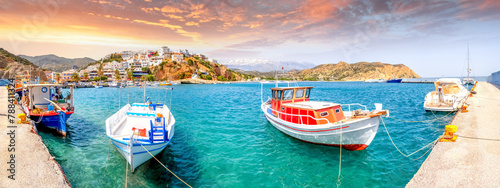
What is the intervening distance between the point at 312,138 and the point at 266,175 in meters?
4.64

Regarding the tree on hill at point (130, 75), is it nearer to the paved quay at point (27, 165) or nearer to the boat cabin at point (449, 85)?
the paved quay at point (27, 165)

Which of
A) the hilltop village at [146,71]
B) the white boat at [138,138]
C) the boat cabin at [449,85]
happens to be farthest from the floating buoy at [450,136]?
the hilltop village at [146,71]

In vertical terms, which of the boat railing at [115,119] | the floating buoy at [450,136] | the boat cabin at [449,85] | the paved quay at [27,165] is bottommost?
the paved quay at [27,165]

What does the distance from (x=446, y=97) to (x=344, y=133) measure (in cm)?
2351

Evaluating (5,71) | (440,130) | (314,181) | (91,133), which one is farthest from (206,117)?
(5,71)

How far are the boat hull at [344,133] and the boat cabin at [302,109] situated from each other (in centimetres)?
52

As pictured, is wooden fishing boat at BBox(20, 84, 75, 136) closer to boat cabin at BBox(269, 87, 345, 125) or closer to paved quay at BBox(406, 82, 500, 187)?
boat cabin at BBox(269, 87, 345, 125)

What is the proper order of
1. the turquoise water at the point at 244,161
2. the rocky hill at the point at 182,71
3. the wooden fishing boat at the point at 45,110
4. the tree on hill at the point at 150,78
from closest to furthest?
the turquoise water at the point at 244,161 → the wooden fishing boat at the point at 45,110 → the tree on hill at the point at 150,78 → the rocky hill at the point at 182,71

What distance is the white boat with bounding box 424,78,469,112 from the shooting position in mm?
22509

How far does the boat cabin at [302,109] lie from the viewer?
1243cm

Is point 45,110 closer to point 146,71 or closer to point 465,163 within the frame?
point 465,163

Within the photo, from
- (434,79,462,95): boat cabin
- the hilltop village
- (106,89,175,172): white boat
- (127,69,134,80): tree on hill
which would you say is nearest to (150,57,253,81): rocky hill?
the hilltop village

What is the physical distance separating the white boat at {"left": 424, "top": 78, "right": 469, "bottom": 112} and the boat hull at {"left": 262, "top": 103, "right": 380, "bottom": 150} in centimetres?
1845

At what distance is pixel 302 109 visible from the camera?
13.4m
